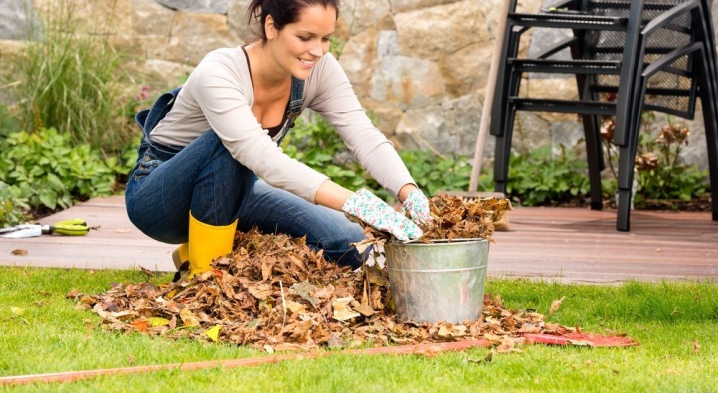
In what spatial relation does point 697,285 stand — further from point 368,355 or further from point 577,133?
point 577,133

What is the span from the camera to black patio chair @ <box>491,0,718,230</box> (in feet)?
15.9

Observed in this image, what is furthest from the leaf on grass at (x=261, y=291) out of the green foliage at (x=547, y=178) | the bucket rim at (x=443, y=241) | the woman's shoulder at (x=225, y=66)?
the green foliage at (x=547, y=178)

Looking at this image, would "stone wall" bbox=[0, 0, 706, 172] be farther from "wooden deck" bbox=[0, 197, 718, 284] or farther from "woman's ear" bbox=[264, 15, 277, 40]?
"woman's ear" bbox=[264, 15, 277, 40]

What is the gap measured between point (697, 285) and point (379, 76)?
10.7 ft

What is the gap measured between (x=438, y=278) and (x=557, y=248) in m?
1.79

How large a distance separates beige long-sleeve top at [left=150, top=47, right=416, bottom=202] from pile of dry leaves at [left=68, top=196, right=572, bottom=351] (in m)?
0.27

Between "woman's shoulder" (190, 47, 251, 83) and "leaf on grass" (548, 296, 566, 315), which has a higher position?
"woman's shoulder" (190, 47, 251, 83)

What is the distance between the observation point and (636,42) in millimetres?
4832

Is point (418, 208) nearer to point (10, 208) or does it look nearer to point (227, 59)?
point (227, 59)

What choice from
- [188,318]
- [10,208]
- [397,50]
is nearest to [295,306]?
[188,318]

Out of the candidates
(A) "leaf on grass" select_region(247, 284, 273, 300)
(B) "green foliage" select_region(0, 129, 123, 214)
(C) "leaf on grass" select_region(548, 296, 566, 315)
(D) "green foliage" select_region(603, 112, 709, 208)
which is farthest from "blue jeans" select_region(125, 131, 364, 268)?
(D) "green foliage" select_region(603, 112, 709, 208)

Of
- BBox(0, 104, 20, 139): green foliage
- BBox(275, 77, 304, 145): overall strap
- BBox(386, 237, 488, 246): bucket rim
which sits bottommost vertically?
BBox(386, 237, 488, 246): bucket rim

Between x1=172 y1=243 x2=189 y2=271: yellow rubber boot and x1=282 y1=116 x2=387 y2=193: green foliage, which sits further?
x1=282 y1=116 x2=387 y2=193: green foliage

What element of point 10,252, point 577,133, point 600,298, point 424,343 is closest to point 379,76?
point 577,133
